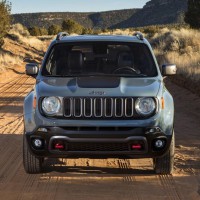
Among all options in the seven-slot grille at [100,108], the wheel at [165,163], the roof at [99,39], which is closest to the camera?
the seven-slot grille at [100,108]

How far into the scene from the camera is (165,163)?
22.0 feet

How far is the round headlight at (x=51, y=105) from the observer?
245 inches

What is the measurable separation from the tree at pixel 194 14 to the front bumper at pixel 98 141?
3617 cm

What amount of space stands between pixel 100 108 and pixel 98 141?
0.42m

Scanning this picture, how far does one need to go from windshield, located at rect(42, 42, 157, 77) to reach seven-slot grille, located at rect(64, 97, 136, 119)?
1077 millimetres

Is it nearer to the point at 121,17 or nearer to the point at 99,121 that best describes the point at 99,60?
the point at 99,121

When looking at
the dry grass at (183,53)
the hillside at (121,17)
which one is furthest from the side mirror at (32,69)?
the hillside at (121,17)

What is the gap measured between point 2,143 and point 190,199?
441 cm

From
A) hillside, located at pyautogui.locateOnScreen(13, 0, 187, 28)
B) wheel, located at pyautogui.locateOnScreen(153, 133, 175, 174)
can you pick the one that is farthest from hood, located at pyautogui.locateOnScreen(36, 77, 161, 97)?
hillside, located at pyautogui.locateOnScreen(13, 0, 187, 28)

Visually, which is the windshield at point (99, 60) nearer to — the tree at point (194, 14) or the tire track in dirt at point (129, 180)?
the tire track in dirt at point (129, 180)

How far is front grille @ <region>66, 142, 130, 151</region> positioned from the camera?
6098mm

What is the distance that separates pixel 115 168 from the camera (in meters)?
7.26

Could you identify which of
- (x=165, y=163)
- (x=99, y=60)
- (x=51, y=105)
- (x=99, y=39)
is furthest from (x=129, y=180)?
(x=99, y=39)

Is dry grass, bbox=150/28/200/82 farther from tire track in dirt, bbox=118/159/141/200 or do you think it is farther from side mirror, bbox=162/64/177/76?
tire track in dirt, bbox=118/159/141/200
